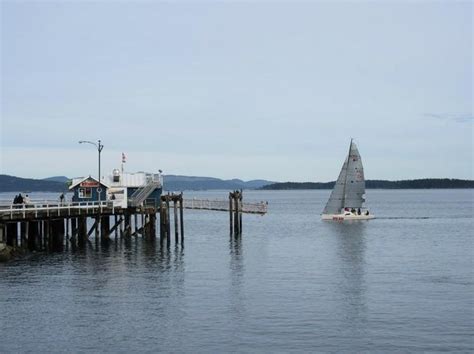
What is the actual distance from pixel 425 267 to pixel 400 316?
19.1 metres

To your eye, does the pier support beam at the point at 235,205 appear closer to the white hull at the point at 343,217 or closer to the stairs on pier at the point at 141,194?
the stairs on pier at the point at 141,194

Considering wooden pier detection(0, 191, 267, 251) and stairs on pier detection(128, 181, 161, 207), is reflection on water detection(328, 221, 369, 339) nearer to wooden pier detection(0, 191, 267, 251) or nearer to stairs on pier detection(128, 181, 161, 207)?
wooden pier detection(0, 191, 267, 251)

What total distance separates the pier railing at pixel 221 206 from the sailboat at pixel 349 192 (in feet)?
117

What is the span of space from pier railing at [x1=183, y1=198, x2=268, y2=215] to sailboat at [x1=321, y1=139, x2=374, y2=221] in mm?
35527

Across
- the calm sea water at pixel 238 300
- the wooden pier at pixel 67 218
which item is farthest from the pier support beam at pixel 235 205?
the calm sea water at pixel 238 300

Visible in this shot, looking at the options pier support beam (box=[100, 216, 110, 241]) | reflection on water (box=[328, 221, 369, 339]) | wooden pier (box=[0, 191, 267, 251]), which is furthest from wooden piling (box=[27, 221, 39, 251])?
reflection on water (box=[328, 221, 369, 339])

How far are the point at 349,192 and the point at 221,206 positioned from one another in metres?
38.0

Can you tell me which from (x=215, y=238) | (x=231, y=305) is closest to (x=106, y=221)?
(x=215, y=238)

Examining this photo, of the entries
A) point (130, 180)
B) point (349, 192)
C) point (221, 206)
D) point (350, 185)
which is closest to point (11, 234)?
point (130, 180)

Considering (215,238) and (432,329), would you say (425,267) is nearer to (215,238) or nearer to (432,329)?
(432,329)

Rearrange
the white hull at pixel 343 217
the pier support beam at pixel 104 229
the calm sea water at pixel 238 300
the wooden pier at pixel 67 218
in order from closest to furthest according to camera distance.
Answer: the calm sea water at pixel 238 300, the wooden pier at pixel 67 218, the pier support beam at pixel 104 229, the white hull at pixel 343 217

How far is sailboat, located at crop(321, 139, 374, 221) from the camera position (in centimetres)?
11144

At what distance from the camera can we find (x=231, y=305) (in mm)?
37469

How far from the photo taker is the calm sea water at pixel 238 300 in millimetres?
30641
